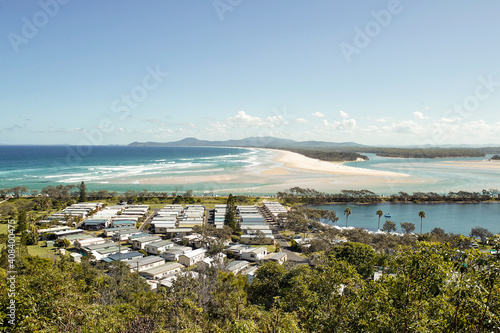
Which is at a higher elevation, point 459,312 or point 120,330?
point 459,312

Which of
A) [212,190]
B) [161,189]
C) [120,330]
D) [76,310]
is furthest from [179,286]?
[161,189]

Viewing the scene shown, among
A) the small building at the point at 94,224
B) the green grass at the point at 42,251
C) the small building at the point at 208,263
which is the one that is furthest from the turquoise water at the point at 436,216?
the green grass at the point at 42,251

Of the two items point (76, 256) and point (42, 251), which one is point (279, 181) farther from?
Result: point (42, 251)

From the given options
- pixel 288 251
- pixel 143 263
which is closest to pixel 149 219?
pixel 143 263

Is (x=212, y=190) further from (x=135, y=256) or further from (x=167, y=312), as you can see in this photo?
(x=167, y=312)

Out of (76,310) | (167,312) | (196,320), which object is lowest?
(167,312)

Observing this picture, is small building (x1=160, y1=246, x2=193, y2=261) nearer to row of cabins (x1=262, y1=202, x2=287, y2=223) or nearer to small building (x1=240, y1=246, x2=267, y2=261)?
small building (x1=240, y1=246, x2=267, y2=261)
